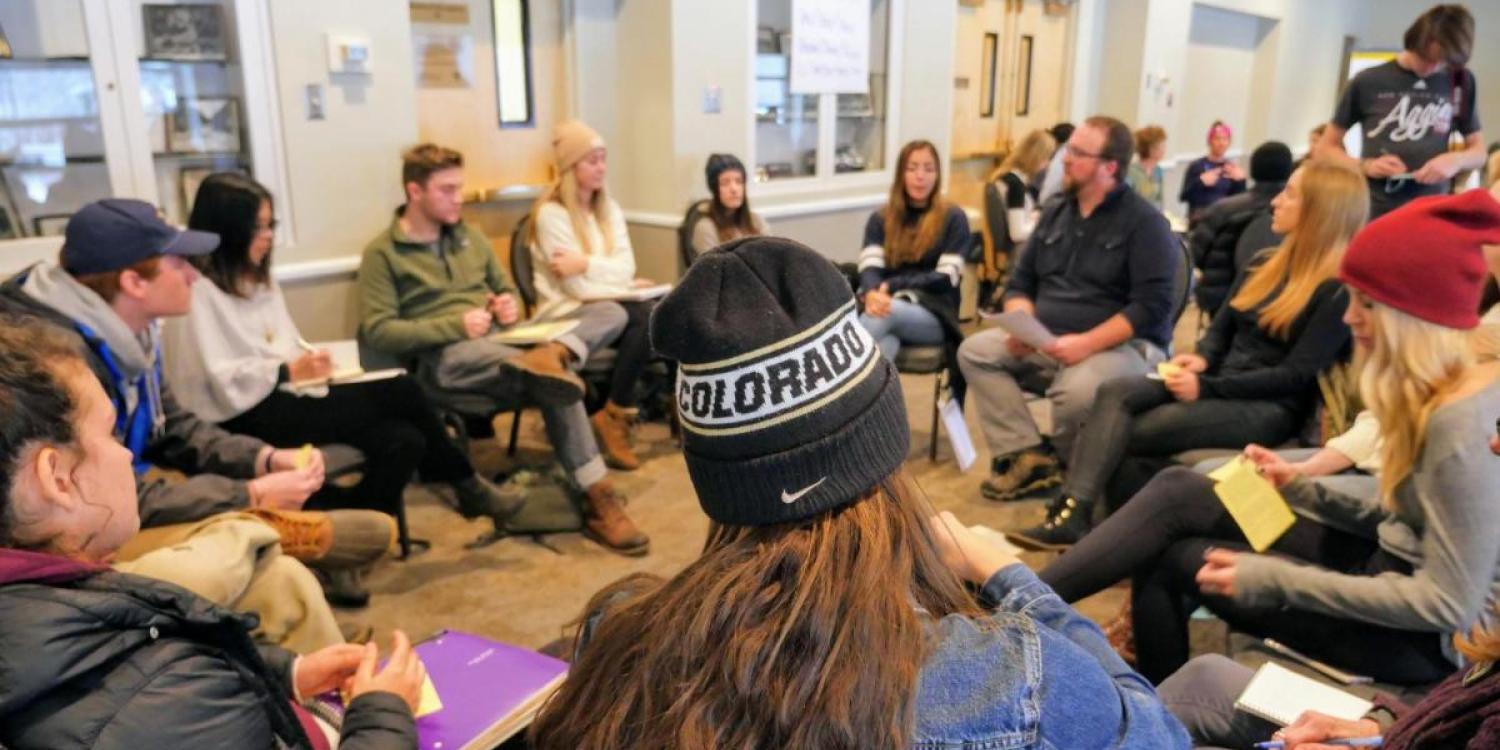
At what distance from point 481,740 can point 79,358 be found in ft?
2.33

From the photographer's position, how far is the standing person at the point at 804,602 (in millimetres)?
811

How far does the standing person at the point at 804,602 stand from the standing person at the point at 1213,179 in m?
6.29

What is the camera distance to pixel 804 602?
0.84 m

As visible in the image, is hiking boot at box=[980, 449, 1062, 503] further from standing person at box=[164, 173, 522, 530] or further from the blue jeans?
standing person at box=[164, 173, 522, 530]

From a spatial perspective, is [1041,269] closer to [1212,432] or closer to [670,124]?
[1212,432]

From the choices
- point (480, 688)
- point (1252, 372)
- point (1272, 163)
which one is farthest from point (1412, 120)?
point (480, 688)

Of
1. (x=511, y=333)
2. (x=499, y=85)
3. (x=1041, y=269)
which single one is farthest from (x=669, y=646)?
(x=499, y=85)

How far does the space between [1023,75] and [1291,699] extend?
620cm

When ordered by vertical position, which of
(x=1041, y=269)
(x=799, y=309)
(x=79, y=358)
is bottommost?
(x=1041, y=269)

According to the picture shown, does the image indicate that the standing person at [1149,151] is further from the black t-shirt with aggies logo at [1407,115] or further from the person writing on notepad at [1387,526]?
the person writing on notepad at [1387,526]

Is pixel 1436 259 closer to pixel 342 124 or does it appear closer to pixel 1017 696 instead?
pixel 1017 696

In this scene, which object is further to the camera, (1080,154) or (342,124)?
(342,124)

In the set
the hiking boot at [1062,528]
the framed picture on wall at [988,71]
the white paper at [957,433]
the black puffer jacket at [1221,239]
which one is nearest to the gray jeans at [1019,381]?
the white paper at [957,433]

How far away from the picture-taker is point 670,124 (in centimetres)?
439
